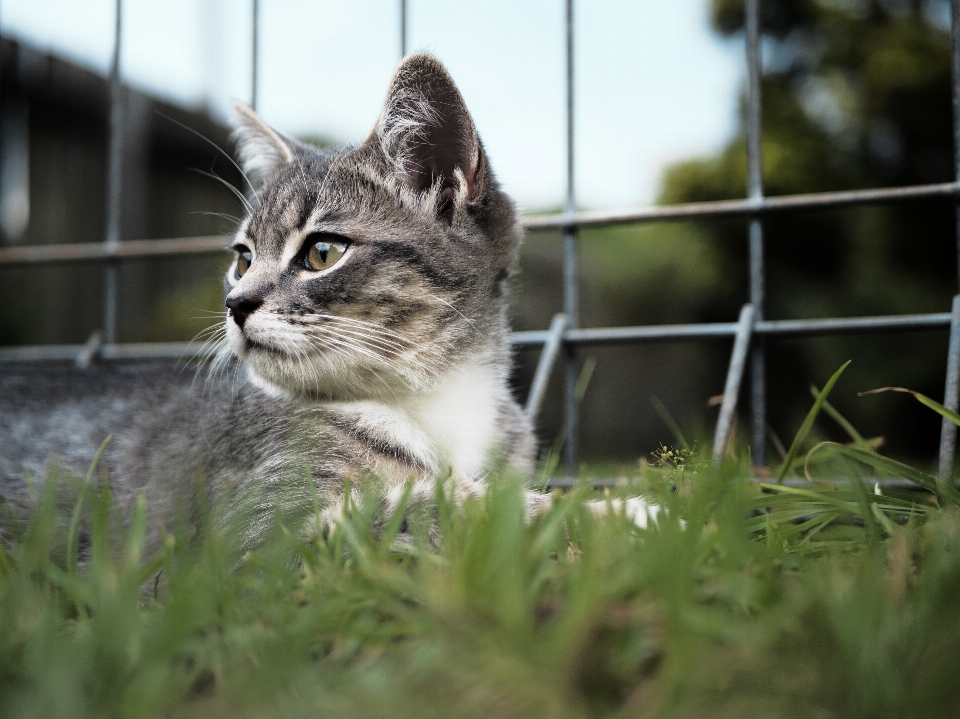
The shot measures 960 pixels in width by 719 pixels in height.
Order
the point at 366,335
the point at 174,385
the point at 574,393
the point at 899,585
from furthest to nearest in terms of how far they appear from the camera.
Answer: the point at 574,393
the point at 174,385
the point at 366,335
the point at 899,585

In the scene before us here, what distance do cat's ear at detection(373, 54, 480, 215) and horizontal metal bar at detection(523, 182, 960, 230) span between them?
328mm

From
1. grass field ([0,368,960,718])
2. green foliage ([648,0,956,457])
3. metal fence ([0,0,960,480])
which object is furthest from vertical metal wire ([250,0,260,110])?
green foliage ([648,0,956,457])

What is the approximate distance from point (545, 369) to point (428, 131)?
825 millimetres

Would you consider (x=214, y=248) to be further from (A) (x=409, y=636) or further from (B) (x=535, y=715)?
(B) (x=535, y=715)

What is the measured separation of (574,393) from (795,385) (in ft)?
12.2

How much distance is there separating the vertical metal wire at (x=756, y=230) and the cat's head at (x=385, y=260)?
80 cm

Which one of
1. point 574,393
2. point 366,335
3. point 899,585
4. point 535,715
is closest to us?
point 535,715

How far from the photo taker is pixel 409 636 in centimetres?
84

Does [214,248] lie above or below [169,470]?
above

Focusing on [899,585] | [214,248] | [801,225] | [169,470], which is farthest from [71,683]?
[801,225]

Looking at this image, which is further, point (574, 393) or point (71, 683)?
point (574, 393)

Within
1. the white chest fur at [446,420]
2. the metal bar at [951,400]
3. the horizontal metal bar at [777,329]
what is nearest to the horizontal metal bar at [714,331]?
the horizontal metal bar at [777,329]

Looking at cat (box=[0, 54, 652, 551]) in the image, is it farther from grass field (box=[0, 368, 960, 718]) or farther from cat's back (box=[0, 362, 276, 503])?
grass field (box=[0, 368, 960, 718])

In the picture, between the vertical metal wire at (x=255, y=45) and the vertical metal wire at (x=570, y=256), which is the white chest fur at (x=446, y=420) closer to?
the vertical metal wire at (x=570, y=256)
